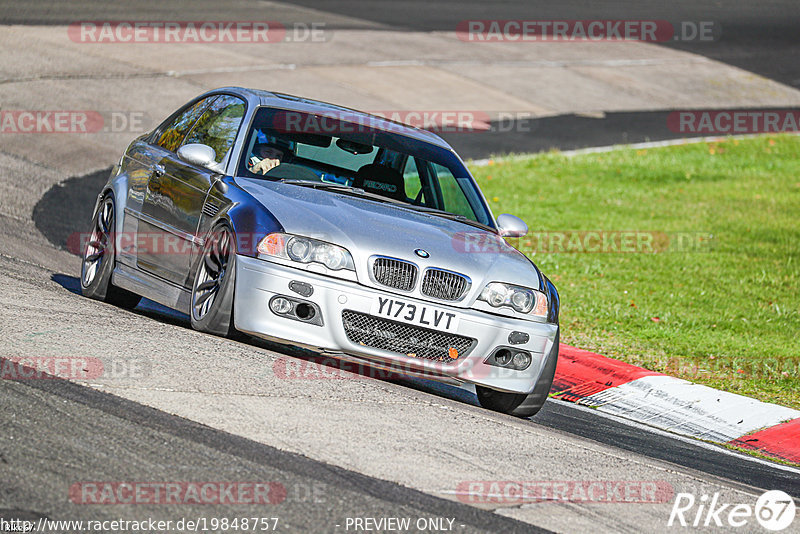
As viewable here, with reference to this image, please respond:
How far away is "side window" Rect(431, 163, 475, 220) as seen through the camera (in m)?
8.35

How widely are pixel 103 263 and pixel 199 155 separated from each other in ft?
4.97

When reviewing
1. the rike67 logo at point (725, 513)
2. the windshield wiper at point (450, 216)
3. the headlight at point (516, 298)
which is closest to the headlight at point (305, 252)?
the headlight at point (516, 298)

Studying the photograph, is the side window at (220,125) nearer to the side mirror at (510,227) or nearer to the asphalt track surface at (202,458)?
the asphalt track surface at (202,458)

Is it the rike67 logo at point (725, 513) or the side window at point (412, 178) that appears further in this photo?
the side window at point (412, 178)

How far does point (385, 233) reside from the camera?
7.01 meters

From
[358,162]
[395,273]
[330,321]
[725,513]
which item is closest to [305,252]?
[330,321]

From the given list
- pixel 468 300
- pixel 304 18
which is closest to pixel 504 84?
pixel 304 18

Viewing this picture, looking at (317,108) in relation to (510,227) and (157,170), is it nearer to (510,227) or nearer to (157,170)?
(157,170)

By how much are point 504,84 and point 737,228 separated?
9.82 metres

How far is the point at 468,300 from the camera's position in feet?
22.7

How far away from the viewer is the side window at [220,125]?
26.4 ft

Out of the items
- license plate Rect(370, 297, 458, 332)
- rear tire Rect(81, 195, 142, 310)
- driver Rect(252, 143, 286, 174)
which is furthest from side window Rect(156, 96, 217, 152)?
license plate Rect(370, 297, 458, 332)

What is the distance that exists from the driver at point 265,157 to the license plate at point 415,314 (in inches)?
60.6

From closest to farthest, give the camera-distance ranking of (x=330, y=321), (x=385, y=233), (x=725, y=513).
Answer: (x=725, y=513) → (x=330, y=321) → (x=385, y=233)
